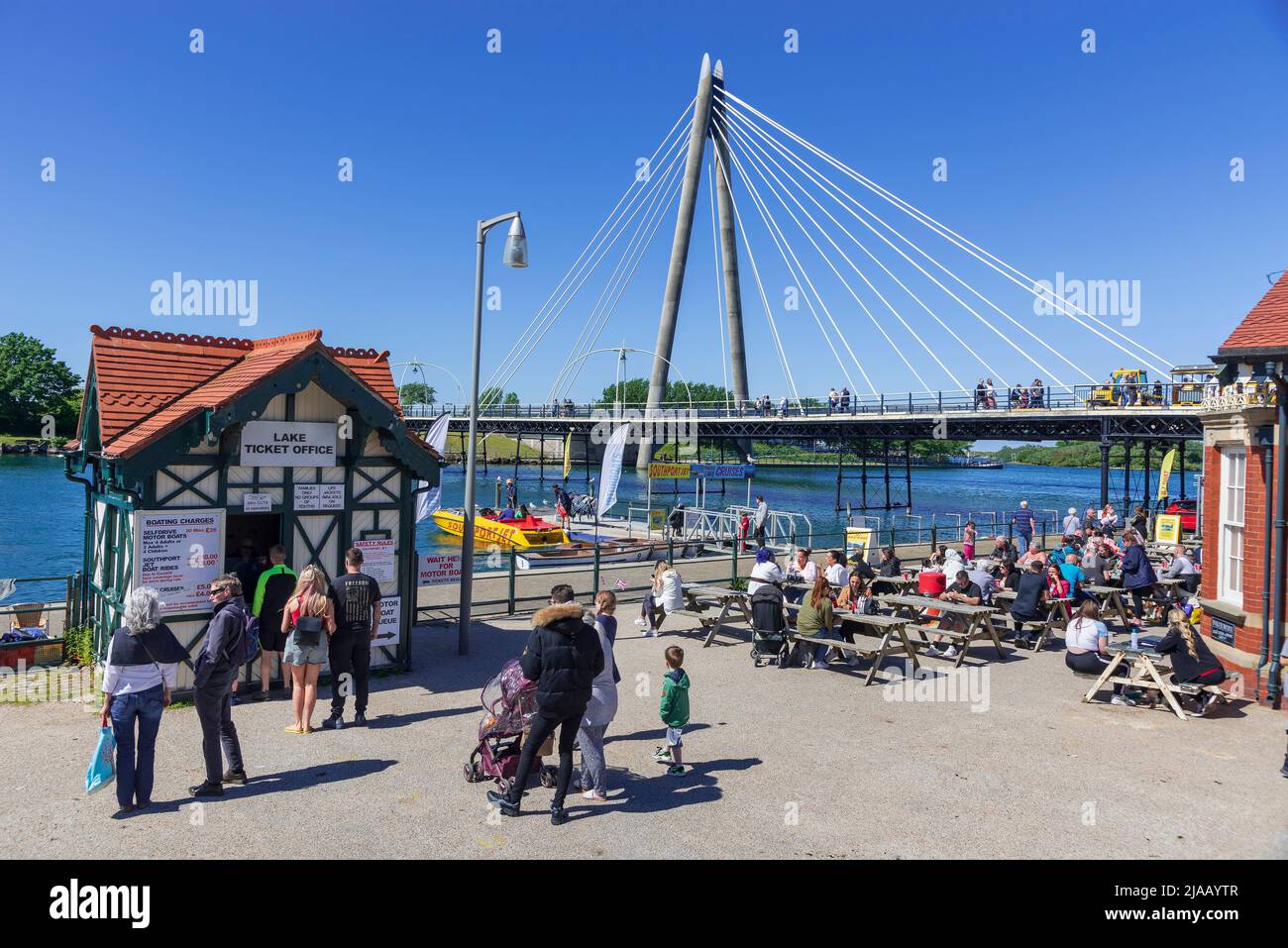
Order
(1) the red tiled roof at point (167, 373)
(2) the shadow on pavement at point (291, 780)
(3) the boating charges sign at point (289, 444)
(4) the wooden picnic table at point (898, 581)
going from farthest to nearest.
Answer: (4) the wooden picnic table at point (898, 581), (3) the boating charges sign at point (289, 444), (1) the red tiled roof at point (167, 373), (2) the shadow on pavement at point (291, 780)

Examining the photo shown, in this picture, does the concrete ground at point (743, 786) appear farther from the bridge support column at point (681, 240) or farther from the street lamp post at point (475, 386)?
the bridge support column at point (681, 240)

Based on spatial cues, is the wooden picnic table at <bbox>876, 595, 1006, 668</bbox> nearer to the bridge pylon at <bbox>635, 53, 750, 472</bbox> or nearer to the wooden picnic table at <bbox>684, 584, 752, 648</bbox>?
the wooden picnic table at <bbox>684, 584, 752, 648</bbox>

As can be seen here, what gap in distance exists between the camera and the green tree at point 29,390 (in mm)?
108188

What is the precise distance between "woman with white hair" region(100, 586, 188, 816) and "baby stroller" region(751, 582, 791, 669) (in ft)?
24.0

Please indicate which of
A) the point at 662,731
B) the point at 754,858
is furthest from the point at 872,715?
the point at 754,858

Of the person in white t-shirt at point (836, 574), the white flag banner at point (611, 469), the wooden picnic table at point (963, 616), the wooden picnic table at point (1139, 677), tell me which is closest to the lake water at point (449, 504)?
the person in white t-shirt at point (836, 574)

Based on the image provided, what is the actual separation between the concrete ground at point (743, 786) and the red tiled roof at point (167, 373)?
10.0 feet

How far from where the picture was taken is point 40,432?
10806 centimetres

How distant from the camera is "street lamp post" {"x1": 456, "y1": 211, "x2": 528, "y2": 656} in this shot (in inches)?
459

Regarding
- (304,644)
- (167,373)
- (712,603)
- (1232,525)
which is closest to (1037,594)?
(1232,525)

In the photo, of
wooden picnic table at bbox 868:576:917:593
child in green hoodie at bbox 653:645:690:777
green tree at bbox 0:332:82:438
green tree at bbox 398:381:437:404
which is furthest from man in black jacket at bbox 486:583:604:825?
green tree at bbox 398:381:437:404
